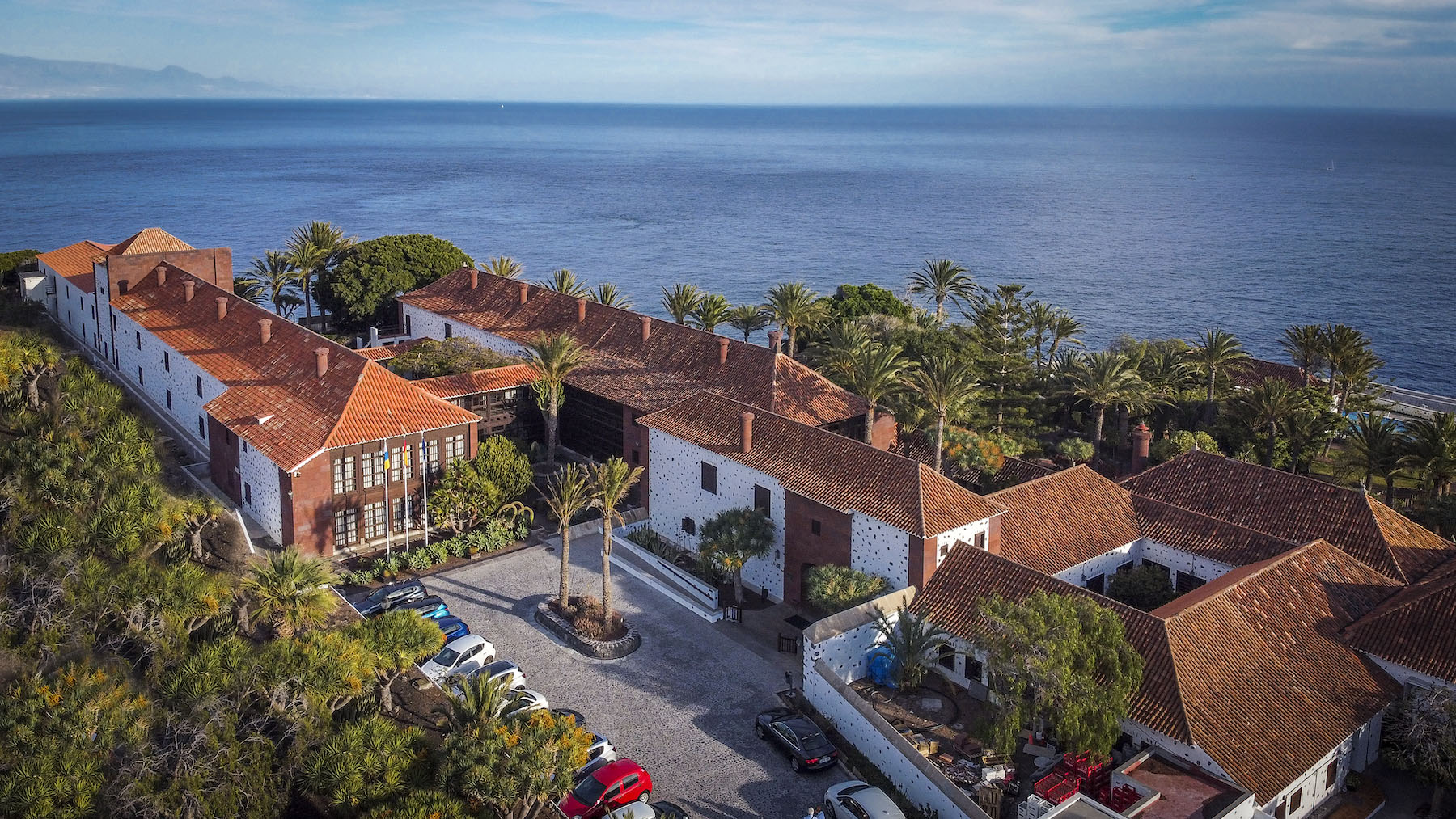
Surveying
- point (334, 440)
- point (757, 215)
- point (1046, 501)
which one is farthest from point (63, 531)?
point (757, 215)

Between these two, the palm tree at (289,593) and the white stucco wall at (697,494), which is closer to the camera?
the palm tree at (289,593)

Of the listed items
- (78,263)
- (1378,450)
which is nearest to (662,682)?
(1378,450)

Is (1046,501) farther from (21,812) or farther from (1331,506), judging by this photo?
(21,812)

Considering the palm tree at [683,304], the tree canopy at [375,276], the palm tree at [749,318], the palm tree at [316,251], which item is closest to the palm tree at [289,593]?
the palm tree at [683,304]

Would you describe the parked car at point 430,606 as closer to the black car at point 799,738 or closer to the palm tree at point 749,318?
the black car at point 799,738

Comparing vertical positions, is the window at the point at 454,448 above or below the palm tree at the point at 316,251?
below

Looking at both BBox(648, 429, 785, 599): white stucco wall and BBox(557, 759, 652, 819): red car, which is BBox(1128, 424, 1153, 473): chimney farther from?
BBox(557, 759, 652, 819): red car

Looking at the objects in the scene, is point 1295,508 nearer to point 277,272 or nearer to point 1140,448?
point 1140,448
